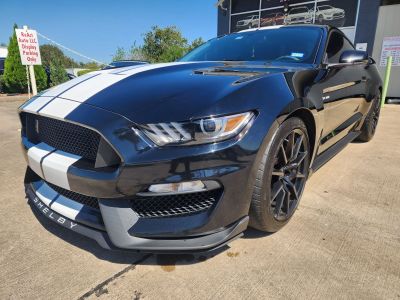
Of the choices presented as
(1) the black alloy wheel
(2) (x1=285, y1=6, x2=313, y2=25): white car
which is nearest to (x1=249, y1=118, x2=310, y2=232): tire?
(1) the black alloy wheel

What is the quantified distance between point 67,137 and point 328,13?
11.5m

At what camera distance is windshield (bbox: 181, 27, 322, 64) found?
8.61 feet

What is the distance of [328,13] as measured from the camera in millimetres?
10898

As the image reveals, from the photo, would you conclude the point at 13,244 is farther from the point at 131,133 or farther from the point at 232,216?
the point at 232,216

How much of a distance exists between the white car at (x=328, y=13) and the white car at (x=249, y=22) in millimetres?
2545

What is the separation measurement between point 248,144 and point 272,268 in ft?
2.32

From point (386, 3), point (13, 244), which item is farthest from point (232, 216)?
point (386, 3)

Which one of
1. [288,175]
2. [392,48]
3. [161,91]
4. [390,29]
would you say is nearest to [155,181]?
[161,91]

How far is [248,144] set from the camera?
5.05ft

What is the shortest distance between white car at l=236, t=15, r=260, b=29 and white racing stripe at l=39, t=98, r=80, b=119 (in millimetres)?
12368

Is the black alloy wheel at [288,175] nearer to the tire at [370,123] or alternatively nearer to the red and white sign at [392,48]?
the tire at [370,123]

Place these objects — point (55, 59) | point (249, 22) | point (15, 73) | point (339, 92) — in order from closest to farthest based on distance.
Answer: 1. point (339, 92)
2. point (15, 73)
3. point (55, 59)
4. point (249, 22)

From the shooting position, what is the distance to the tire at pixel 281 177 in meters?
1.70

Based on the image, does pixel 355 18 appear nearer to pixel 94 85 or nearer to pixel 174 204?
pixel 94 85
